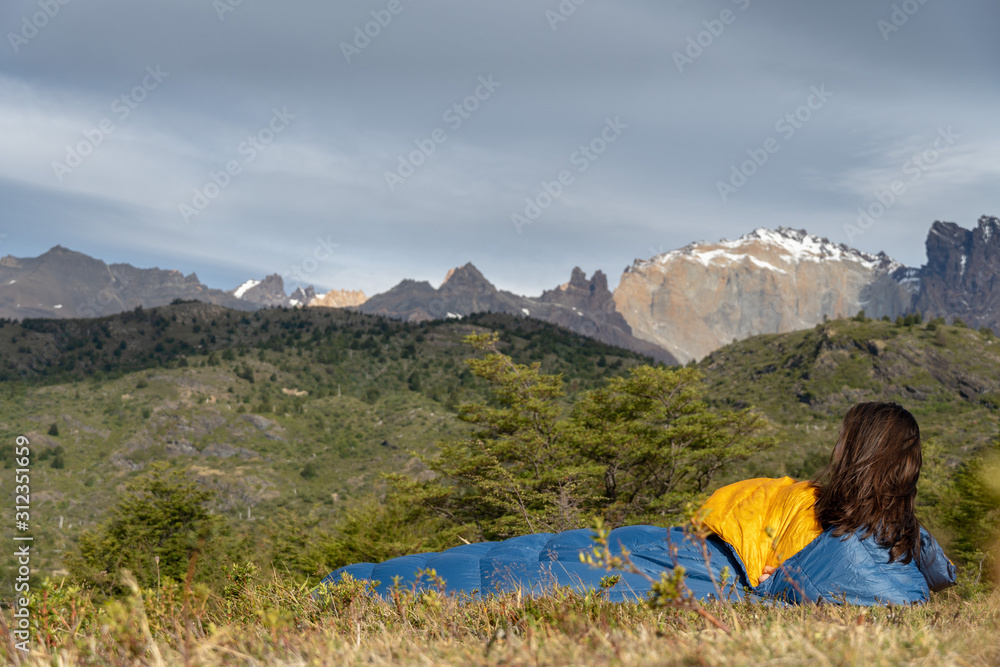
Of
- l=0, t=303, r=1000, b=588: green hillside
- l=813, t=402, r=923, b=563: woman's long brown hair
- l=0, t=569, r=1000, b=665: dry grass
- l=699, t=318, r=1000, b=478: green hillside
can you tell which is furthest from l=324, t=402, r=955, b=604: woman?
l=699, t=318, r=1000, b=478: green hillside

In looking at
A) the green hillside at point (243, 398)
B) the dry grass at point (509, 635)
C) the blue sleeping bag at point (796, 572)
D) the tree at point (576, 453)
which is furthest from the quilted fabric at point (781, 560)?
the green hillside at point (243, 398)

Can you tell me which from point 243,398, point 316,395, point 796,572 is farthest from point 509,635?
point 316,395

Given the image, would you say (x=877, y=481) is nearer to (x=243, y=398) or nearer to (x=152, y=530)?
(x=152, y=530)

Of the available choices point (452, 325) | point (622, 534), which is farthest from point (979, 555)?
point (452, 325)

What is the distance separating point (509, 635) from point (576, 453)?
63.2 feet

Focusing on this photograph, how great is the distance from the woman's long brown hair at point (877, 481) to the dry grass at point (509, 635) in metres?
→ 0.49

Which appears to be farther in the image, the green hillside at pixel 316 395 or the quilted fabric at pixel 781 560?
the green hillside at pixel 316 395

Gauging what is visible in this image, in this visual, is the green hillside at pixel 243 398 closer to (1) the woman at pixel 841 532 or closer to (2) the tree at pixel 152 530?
(2) the tree at pixel 152 530

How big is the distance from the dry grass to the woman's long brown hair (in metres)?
0.49

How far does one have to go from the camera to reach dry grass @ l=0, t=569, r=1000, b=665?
149 cm

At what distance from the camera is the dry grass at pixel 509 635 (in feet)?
4.87

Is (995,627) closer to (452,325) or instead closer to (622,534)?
→ (622,534)

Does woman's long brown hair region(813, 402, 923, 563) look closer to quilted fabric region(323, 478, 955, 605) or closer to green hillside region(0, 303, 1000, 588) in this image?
quilted fabric region(323, 478, 955, 605)

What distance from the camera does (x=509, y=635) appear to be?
1812 mm
